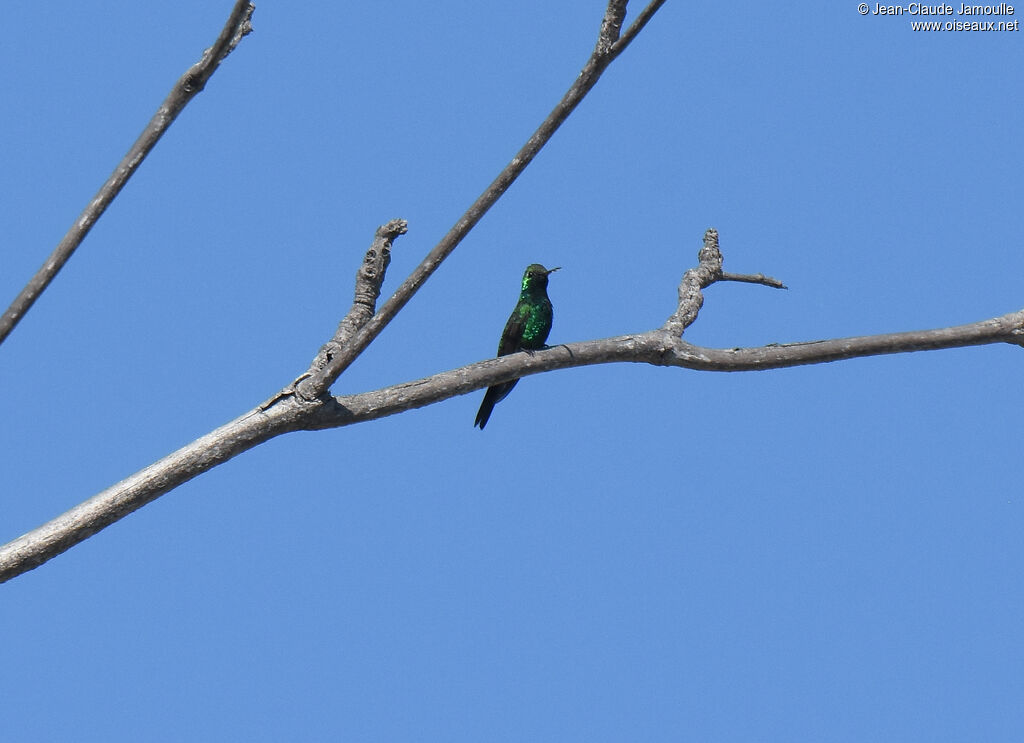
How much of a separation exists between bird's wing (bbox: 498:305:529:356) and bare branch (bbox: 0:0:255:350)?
15.0 feet

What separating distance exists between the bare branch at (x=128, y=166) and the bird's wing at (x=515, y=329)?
457 cm

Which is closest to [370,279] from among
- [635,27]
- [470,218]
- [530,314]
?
[470,218]

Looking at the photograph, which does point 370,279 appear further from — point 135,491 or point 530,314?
point 530,314

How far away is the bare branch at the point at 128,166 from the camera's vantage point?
4.90m

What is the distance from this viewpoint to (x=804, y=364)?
6.29 m

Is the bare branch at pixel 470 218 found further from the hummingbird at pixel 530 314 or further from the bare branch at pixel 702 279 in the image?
the hummingbird at pixel 530 314

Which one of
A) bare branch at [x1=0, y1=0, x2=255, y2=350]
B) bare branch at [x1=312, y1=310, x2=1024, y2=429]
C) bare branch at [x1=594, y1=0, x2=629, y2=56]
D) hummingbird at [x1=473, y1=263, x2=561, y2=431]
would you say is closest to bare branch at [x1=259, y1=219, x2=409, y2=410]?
bare branch at [x1=312, y1=310, x2=1024, y2=429]

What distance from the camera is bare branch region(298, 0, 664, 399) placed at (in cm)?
528

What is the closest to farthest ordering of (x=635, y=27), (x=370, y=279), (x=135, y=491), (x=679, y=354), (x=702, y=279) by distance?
(x=635, y=27)
(x=135, y=491)
(x=370, y=279)
(x=679, y=354)
(x=702, y=279)

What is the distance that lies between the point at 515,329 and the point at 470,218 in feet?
12.3

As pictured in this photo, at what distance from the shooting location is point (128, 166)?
4.97 metres

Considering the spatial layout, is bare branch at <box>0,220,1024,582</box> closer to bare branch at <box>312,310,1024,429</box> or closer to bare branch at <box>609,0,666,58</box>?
bare branch at <box>312,310,1024,429</box>

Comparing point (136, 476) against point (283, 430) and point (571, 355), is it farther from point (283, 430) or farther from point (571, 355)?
point (571, 355)

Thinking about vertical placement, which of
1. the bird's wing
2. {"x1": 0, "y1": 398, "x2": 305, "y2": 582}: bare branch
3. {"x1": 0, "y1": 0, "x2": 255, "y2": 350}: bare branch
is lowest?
{"x1": 0, "y1": 398, "x2": 305, "y2": 582}: bare branch
